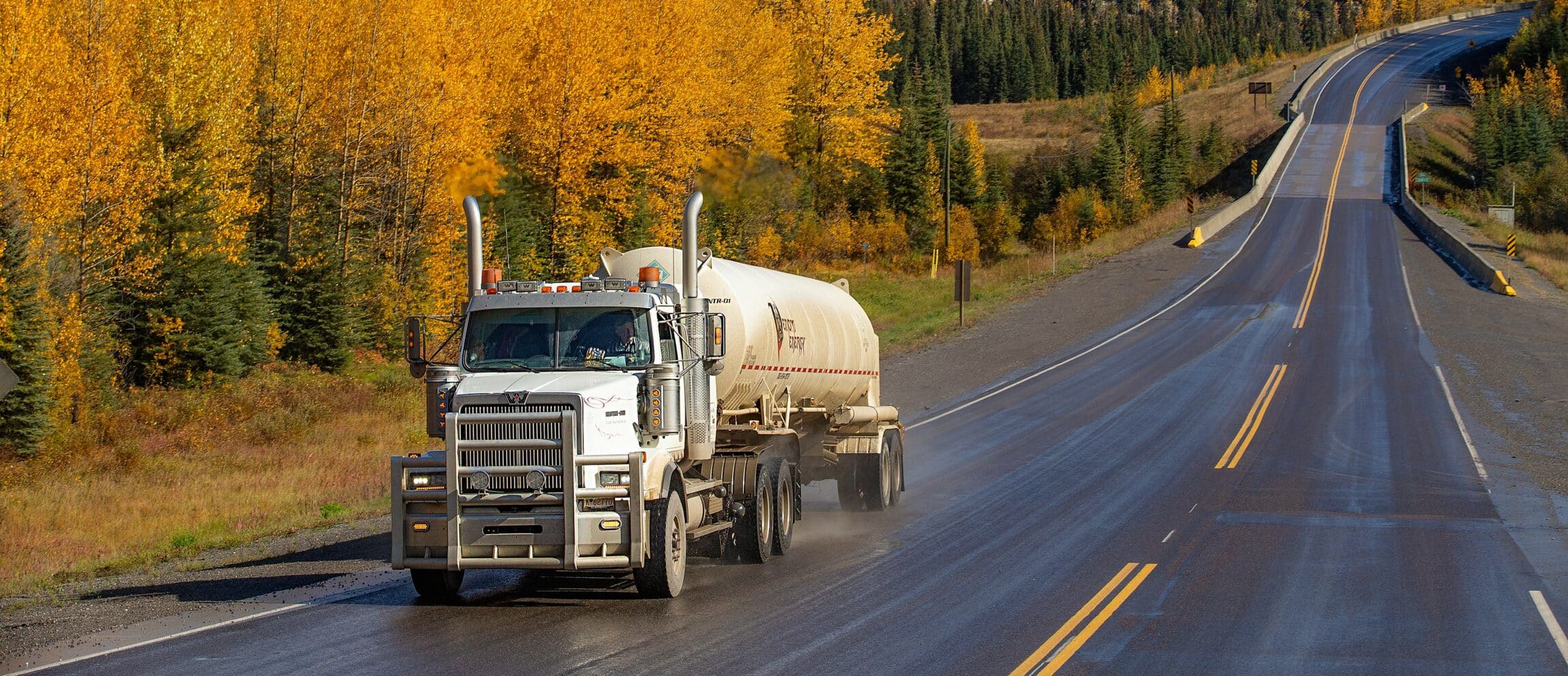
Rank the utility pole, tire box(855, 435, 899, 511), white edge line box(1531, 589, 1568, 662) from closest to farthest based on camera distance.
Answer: white edge line box(1531, 589, 1568, 662)
tire box(855, 435, 899, 511)
the utility pole

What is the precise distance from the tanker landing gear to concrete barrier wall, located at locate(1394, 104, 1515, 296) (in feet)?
125

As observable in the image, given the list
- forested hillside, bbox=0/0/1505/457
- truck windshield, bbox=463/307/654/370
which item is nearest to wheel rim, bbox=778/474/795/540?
truck windshield, bbox=463/307/654/370

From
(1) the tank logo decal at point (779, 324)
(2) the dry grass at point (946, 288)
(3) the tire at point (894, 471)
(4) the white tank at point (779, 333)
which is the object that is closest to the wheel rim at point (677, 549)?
(4) the white tank at point (779, 333)

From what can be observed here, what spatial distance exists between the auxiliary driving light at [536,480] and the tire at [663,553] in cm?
117

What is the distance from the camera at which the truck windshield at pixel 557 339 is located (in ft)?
43.9

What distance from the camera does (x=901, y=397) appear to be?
37844 mm

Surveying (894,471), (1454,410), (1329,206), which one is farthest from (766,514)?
(1329,206)

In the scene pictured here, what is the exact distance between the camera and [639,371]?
13359mm

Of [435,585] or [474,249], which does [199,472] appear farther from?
[435,585]

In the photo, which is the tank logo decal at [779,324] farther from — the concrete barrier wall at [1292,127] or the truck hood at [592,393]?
the concrete barrier wall at [1292,127]

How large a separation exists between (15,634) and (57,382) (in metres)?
16.5

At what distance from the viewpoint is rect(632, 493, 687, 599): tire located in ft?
42.0

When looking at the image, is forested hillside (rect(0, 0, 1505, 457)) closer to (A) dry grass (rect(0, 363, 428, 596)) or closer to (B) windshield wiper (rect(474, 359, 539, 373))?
(A) dry grass (rect(0, 363, 428, 596))

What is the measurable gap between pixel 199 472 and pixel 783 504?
44.2ft
